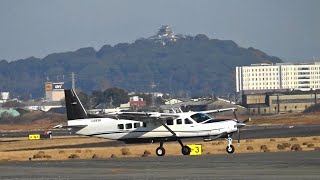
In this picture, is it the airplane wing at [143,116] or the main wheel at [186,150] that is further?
the airplane wing at [143,116]

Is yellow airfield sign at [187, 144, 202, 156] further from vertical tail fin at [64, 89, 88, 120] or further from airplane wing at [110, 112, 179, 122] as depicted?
vertical tail fin at [64, 89, 88, 120]

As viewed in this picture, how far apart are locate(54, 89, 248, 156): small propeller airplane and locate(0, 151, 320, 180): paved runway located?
9133mm

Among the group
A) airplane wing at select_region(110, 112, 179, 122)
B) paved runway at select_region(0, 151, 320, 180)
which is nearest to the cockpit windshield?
airplane wing at select_region(110, 112, 179, 122)

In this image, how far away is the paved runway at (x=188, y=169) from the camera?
120 feet

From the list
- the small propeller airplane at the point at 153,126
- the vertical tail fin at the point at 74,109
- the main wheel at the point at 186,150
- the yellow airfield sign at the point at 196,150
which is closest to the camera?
the main wheel at the point at 186,150

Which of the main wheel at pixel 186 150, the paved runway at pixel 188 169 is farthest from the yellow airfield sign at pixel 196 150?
the paved runway at pixel 188 169

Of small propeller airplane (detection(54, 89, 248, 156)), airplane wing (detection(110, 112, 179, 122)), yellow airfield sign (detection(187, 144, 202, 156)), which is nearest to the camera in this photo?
yellow airfield sign (detection(187, 144, 202, 156))

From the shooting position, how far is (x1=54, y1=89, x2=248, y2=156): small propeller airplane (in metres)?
58.7

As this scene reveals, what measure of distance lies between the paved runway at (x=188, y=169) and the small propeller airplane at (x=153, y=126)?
9133mm

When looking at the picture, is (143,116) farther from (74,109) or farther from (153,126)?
(74,109)

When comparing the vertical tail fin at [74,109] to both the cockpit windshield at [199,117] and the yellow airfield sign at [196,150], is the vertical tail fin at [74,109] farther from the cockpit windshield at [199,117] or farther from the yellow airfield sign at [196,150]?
the yellow airfield sign at [196,150]

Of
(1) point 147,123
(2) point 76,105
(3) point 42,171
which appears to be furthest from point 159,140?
(3) point 42,171

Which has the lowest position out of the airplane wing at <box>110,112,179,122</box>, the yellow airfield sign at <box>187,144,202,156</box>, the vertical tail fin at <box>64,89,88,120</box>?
the yellow airfield sign at <box>187,144,202,156</box>

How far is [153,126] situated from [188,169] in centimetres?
1964
